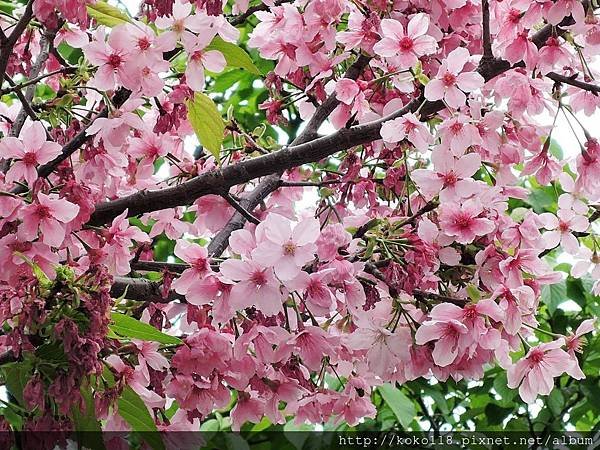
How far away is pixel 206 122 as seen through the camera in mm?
1455

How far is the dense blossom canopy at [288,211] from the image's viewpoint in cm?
119

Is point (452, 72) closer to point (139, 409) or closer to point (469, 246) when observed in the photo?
point (469, 246)

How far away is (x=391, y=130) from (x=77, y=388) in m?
0.63

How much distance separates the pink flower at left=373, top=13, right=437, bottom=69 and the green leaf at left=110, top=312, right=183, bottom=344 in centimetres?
57

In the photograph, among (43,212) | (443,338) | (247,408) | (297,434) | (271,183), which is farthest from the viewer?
(297,434)

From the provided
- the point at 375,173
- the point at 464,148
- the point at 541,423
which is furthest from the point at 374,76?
the point at 541,423

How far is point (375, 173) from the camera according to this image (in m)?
1.72

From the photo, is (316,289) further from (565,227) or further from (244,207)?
(565,227)

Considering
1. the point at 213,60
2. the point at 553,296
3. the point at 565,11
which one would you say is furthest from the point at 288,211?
the point at 553,296

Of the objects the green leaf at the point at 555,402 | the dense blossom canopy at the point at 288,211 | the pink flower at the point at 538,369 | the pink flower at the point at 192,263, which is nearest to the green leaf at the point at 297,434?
the dense blossom canopy at the point at 288,211

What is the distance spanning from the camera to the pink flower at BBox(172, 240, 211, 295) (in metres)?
1.30

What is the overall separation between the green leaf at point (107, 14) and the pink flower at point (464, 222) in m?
0.55

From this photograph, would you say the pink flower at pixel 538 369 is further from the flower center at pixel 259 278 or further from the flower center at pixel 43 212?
the flower center at pixel 43 212

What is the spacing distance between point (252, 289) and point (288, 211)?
0.49m
